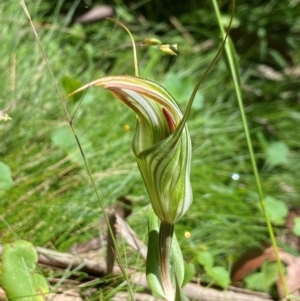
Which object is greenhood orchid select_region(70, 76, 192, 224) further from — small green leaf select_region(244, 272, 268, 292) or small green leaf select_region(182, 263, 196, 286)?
small green leaf select_region(244, 272, 268, 292)

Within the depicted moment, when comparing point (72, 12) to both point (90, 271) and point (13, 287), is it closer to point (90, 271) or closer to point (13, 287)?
point (90, 271)

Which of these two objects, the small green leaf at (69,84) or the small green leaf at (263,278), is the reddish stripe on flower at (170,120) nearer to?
the small green leaf at (263,278)

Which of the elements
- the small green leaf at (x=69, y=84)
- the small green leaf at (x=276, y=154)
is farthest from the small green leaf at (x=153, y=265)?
the small green leaf at (x=276, y=154)

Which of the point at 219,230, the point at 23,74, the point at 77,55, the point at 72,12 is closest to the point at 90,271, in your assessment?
the point at 219,230

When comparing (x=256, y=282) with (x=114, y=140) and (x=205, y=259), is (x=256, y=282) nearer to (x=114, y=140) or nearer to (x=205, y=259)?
(x=205, y=259)

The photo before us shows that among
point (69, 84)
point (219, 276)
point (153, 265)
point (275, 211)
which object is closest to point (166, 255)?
point (153, 265)

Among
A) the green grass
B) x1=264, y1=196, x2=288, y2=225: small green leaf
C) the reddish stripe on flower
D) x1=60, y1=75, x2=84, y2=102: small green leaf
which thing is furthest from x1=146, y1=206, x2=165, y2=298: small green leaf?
x1=60, y1=75, x2=84, y2=102: small green leaf
